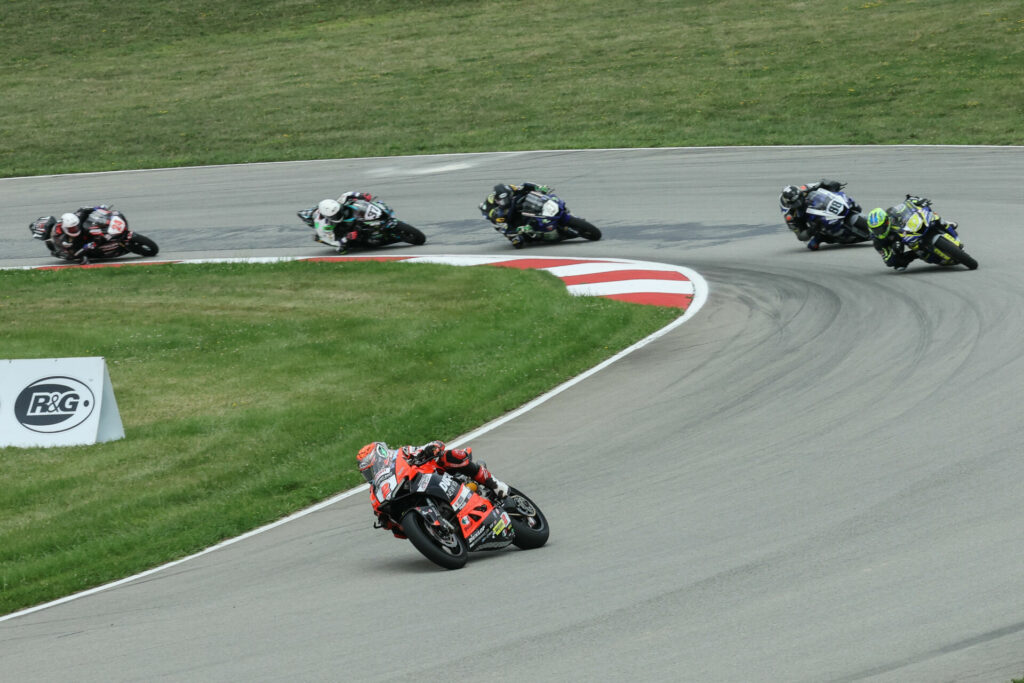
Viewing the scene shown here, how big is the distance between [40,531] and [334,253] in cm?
1286

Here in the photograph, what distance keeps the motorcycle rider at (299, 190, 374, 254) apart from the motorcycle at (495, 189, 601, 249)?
2.75 m

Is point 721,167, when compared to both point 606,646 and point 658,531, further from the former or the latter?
point 606,646

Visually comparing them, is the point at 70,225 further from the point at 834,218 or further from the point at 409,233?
the point at 834,218

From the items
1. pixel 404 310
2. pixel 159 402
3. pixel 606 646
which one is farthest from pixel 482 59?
pixel 606 646

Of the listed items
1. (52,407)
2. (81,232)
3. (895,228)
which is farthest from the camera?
(81,232)

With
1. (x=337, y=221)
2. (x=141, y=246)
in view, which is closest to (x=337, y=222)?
(x=337, y=221)

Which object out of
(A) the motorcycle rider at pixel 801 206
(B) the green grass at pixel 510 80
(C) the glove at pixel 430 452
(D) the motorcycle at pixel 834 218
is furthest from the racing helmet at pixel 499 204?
(C) the glove at pixel 430 452

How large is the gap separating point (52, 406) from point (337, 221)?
10154mm

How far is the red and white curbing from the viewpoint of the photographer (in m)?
17.0

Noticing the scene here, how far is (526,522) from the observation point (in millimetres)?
9148

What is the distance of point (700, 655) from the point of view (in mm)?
6781

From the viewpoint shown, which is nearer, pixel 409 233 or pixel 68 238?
pixel 409 233

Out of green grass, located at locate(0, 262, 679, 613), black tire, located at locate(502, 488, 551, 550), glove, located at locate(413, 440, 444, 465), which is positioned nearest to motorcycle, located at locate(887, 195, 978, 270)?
green grass, located at locate(0, 262, 679, 613)

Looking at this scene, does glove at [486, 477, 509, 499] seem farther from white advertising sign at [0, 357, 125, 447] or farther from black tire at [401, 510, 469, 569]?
white advertising sign at [0, 357, 125, 447]
